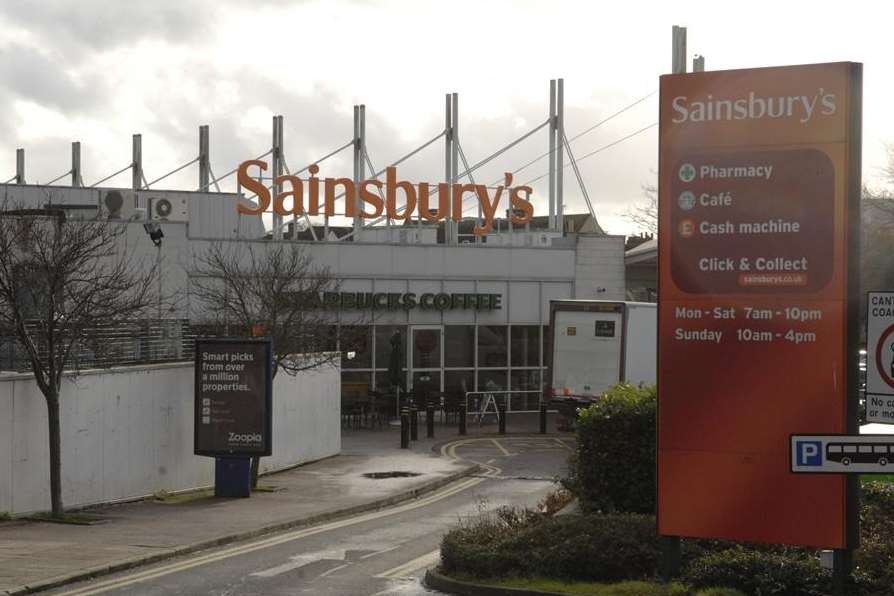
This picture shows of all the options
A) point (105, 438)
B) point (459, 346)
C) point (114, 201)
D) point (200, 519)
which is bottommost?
point (200, 519)

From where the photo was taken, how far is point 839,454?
8344mm

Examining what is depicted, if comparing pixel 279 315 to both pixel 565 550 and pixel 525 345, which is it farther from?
pixel 525 345

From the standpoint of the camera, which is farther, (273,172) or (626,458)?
(273,172)

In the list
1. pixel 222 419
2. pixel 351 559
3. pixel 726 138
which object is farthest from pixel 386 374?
pixel 726 138

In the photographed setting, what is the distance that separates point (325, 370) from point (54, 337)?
12250 millimetres

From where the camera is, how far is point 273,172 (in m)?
46.7

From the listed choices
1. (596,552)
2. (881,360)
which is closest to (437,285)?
(596,552)

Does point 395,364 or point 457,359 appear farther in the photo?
point 457,359

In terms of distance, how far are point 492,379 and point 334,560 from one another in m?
28.7

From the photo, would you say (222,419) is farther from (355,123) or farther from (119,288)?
(355,123)

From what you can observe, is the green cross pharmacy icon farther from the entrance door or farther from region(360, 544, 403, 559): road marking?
the entrance door

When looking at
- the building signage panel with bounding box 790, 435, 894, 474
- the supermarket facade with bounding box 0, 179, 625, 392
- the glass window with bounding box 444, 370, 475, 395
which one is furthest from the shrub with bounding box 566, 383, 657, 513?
the glass window with bounding box 444, 370, 475, 395

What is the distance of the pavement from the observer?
1487 centimetres

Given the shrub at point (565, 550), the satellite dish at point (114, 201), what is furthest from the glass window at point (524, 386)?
the shrub at point (565, 550)
